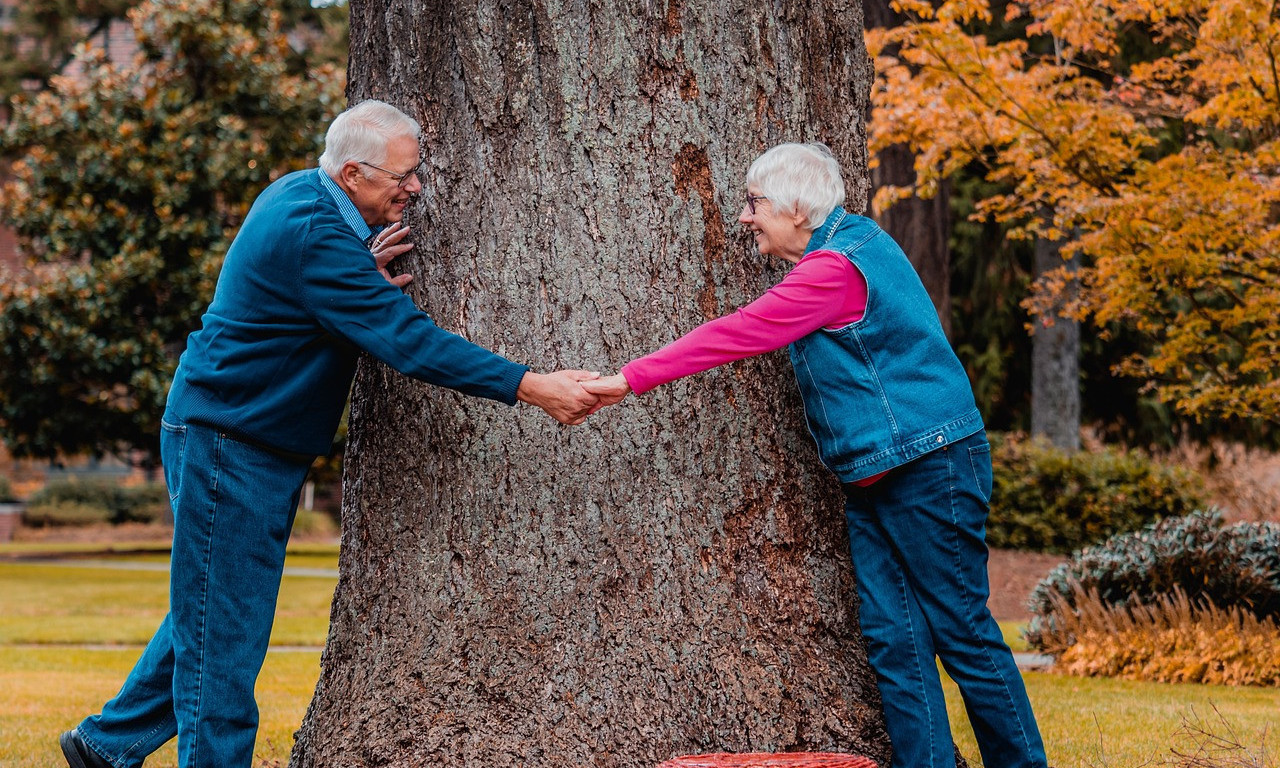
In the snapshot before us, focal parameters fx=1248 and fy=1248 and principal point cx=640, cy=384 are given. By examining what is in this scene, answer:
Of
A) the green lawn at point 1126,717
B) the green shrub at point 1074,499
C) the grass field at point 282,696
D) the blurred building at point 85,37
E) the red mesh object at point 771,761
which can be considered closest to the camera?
the red mesh object at point 771,761

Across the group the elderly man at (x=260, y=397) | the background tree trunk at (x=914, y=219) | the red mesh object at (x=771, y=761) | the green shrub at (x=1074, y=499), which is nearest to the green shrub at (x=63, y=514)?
the green shrub at (x=1074, y=499)

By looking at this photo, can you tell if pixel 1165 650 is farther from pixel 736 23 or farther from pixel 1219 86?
pixel 736 23

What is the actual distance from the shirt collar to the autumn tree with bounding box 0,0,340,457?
13.5 meters

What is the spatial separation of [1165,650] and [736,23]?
534cm

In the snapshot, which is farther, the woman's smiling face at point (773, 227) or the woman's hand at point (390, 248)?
the woman's hand at point (390, 248)

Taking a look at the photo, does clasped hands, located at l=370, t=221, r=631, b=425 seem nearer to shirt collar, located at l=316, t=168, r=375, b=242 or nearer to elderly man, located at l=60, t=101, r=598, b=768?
elderly man, located at l=60, t=101, r=598, b=768

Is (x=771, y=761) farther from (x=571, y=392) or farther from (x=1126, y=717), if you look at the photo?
(x=1126, y=717)

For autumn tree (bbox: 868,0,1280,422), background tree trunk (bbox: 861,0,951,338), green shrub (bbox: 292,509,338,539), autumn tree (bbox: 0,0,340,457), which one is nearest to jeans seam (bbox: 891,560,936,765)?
autumn tree (bbox: 868,0,1280,422)

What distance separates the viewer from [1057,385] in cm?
1802

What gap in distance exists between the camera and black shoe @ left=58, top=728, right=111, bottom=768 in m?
3.57

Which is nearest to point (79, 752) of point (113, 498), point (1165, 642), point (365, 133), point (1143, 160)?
point (365, 133)

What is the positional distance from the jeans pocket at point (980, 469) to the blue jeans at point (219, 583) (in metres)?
1.85

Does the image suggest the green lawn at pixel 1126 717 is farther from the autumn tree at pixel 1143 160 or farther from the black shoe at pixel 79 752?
the black shoe at pixel 79 752

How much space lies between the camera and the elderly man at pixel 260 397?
10.4ft
